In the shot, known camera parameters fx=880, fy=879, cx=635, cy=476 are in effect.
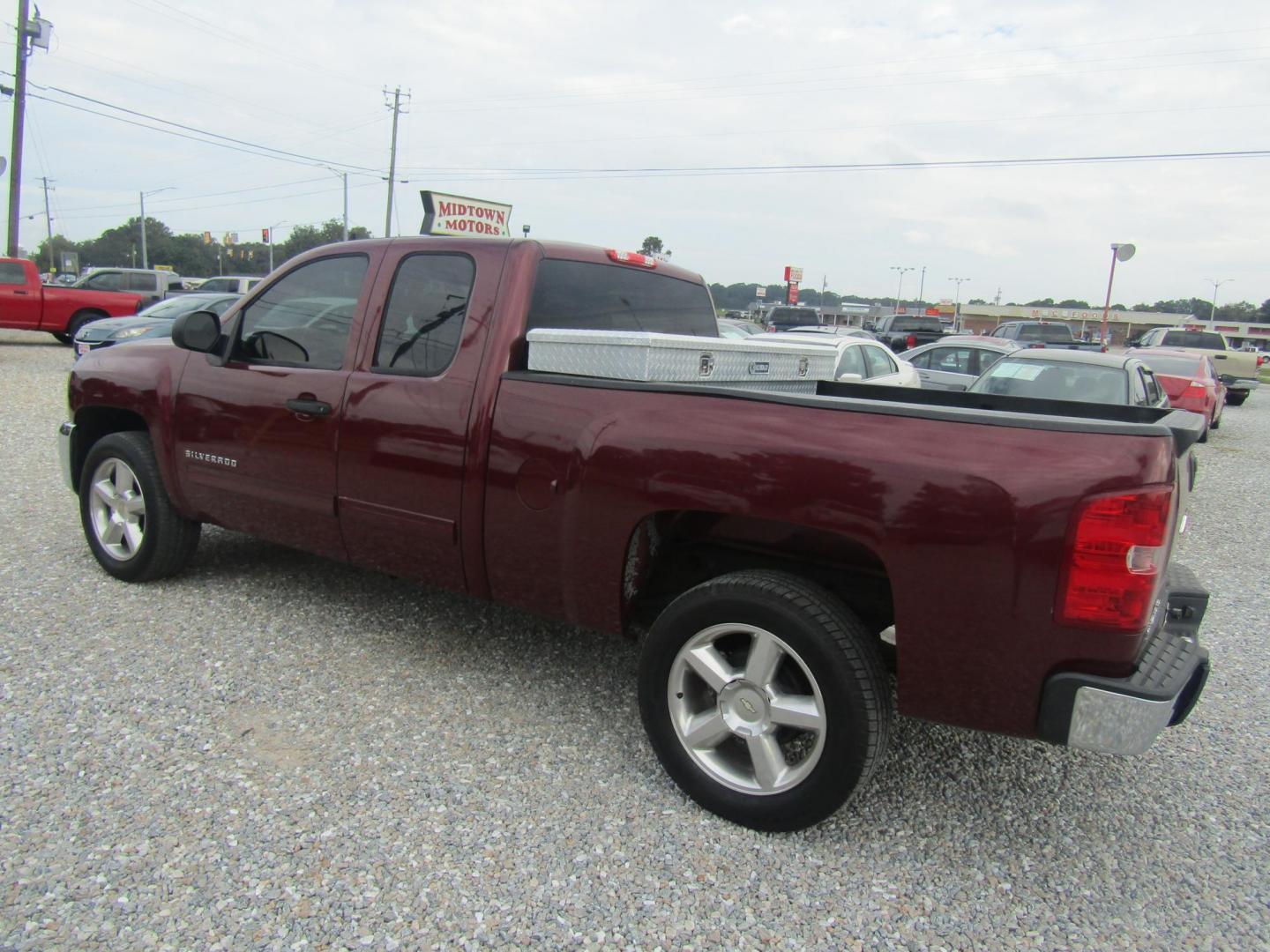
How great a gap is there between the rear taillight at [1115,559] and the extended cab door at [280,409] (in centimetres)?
277

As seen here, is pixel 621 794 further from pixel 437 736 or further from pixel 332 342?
pixel 332 342

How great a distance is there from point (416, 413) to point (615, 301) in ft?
3.43

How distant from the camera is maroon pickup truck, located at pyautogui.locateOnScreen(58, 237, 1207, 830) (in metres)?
2.25

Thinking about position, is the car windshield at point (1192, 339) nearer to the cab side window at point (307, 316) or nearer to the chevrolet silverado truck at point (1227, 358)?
the chevrolet silverado truck at point (1227, 358)

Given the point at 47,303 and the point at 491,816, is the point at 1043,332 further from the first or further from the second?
the point at 491,816

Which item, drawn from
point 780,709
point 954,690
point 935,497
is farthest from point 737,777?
point 935,497

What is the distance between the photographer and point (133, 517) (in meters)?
4.62

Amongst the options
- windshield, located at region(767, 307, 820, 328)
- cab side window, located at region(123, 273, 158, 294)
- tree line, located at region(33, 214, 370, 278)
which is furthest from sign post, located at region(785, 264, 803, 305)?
tree line, located at region(33, 214, 370, 278)

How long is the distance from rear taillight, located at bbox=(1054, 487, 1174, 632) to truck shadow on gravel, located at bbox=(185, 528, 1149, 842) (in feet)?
3.10

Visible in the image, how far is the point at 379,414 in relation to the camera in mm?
3502

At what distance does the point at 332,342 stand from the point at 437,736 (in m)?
1.74

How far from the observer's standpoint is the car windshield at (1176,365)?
1368 centimetres

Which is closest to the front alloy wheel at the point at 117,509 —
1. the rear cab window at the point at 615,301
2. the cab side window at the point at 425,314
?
the cab side window at the point at 425,314

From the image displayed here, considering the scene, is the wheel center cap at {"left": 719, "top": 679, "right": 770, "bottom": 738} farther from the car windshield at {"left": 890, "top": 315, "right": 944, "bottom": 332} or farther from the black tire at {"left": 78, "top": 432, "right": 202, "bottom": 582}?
the car windshield at {"left": 890, "top": 315, "right": 944, "bottom": 332}
